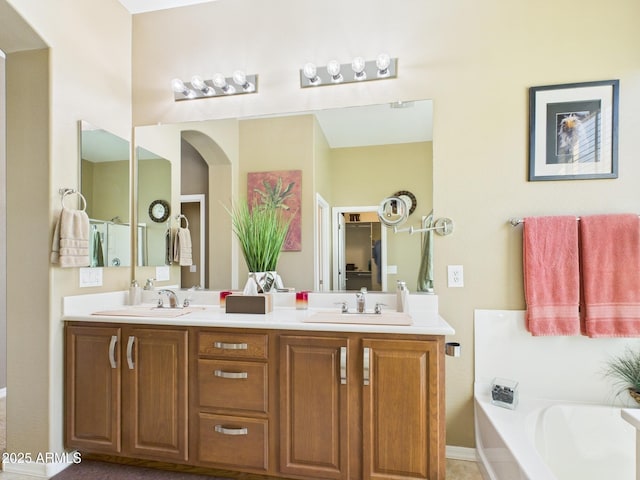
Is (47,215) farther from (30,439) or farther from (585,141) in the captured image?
(585,141)

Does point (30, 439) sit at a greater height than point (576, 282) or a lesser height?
lesser

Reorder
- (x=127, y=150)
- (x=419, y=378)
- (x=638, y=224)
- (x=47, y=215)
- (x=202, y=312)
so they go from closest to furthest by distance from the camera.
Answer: (x=419, y=378) < (x=638, y=224) < (x=47, y=215) < (x=202, y=312) < (x=127, y=150)

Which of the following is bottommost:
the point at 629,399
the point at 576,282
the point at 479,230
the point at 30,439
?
the point at 30,439

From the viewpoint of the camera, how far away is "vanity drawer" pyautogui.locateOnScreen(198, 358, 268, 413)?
1739 millimetres

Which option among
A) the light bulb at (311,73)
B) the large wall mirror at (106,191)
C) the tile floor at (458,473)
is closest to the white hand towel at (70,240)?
the large wall mirror at (106,191)

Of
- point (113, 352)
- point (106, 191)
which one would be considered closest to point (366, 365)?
point (113, 352)

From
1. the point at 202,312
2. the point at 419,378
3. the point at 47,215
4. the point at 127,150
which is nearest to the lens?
the point at 419,378

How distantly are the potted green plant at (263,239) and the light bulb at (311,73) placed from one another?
854 mm

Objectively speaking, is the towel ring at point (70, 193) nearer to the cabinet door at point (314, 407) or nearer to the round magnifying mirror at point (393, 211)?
the cabinet door at point (314, 407)

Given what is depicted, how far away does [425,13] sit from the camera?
2.14m

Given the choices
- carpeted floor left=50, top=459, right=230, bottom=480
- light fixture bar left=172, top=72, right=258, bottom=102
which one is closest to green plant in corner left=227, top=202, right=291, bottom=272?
light fixture bar left=172, top=72, right=258, bottom=102

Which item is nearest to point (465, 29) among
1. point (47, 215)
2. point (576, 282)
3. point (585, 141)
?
point (585, 141)

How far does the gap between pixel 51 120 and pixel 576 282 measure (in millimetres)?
2972

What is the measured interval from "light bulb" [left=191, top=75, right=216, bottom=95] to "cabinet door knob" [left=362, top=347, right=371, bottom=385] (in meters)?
1.98
